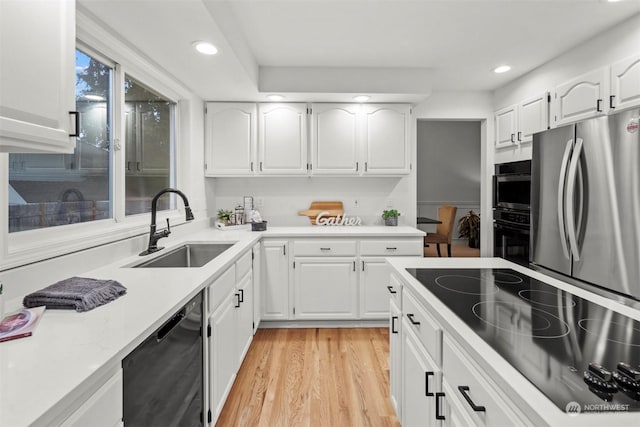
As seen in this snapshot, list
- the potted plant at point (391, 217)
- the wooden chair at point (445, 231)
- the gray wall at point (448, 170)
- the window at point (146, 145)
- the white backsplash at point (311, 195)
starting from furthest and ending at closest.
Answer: the gray wall at point (448, 170), the wooden chair at point (445, 231), the white backsplash at point (311, 195), the potted plant at point (391, 217), the window at point (146, 145)

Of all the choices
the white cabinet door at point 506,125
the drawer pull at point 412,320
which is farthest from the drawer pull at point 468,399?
the white cabinet door at point 506,125

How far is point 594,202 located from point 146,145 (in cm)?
312

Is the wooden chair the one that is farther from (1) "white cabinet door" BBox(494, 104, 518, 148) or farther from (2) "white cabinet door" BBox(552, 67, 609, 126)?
(2) "white cabinet door" BBox(552, 67, 609, 126)

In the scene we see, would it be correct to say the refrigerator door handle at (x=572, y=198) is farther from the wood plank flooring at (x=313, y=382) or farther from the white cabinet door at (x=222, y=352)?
the white cabinet door at (x=222, y=352)

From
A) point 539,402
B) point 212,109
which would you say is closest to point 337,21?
point 212,109

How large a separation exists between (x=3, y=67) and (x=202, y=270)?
1071 millimetres

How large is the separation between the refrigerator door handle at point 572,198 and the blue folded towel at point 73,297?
2.66 m

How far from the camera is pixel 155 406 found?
1.12m

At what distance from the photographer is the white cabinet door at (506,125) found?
3518mm

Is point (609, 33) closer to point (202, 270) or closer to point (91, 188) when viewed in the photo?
point (202, 270)

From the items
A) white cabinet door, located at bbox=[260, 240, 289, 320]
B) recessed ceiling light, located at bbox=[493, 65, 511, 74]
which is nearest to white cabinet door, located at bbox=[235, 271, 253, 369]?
white cabinet door, located at bbox=[260, 240, 289, 320]

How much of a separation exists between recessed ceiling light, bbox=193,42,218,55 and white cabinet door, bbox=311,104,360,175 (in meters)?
1.43

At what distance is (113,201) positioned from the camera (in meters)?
2.13

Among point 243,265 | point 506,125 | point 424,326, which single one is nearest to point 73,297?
point 424,326
